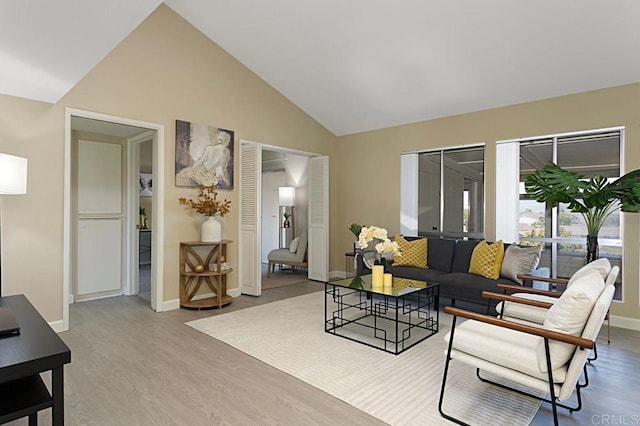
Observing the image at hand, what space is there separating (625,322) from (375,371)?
334cm

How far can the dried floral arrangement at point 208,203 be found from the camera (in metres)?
4.80

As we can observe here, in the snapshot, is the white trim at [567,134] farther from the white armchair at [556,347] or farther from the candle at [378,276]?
the white armchair at [556,347]

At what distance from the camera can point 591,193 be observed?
3.79 metres

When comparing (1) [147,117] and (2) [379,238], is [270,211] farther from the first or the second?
(2) [379,238]

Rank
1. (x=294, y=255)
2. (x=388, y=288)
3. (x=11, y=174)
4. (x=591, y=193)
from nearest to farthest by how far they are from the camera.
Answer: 1. (x=11, y=174)
2. (x=388, y=288)
3. (x=591, y=193)
4. (x=294, y=255)

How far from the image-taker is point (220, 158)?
5.15 m

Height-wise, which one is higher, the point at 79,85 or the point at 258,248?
the point at 79,85

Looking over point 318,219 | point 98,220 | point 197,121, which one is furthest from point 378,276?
point 98,220

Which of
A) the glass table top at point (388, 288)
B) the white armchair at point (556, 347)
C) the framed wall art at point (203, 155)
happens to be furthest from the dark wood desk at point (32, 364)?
the framed wall art at point (203, 155)

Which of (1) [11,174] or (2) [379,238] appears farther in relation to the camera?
(2) [379,238]

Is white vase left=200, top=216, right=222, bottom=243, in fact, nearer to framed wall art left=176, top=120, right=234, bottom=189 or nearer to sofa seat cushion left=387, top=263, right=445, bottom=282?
framed wall art left=176, top=120, right=234, bottom=189

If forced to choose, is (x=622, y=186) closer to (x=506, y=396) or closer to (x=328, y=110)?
(x=506, y=396)

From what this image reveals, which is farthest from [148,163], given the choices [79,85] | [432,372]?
[432,372]

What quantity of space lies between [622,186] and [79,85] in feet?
18.8
